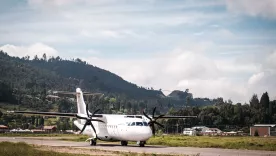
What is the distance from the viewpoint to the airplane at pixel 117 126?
156 feet

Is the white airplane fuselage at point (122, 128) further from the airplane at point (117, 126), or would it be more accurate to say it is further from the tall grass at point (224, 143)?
the tall grass at point (224, 143)

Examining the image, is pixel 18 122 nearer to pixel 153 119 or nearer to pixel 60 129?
pixel 60 129

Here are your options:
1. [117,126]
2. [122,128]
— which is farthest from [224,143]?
[117,126]

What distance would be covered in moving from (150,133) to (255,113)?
130926mm

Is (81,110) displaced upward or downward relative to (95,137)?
upward

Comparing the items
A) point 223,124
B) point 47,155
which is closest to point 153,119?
point 47,155

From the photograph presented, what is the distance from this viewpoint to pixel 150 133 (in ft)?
153

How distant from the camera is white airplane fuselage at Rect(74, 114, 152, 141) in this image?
4731 centimetres

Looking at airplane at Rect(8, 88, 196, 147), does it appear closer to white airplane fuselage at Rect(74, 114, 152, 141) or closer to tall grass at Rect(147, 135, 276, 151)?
white airplane fuselage at Rect(74, 114, 152, 141)

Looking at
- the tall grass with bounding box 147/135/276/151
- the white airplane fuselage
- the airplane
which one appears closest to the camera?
the tall grass with bounding box 147/135/276/151

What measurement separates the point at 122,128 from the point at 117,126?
4.37ft

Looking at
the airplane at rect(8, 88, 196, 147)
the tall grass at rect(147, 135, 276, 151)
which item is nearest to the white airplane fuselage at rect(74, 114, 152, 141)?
the airplane at rect(8, 88, 196, 147)

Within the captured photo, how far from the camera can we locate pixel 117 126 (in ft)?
169

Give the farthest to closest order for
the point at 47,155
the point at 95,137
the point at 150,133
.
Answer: the point at 95,137 → the point at 150,133 → the point at 47,155
